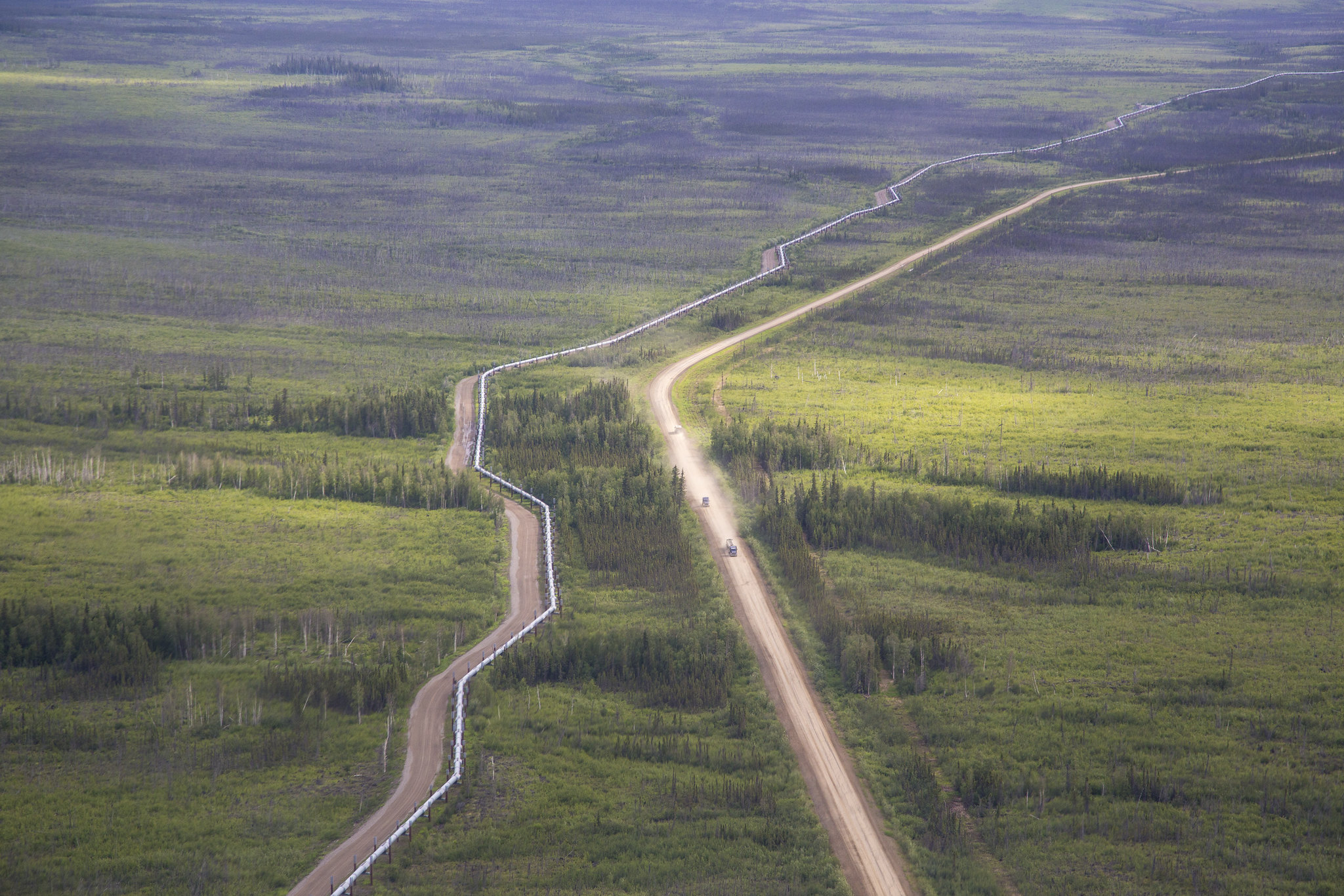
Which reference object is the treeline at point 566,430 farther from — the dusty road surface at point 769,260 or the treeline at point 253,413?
the dusty road surface at point 769,260

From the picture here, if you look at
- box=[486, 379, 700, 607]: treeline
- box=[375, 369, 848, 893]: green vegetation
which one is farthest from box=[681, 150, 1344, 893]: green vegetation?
box=[486, 379, 700, 607]: treeline

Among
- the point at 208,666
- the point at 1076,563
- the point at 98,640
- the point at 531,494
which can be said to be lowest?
the point at 208,666

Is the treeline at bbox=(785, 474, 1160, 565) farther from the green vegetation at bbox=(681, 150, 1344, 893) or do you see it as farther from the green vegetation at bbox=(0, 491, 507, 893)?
the green vegetation at bbox=(0, 491, 507, 893)

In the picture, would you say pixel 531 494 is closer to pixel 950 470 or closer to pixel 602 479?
pixel 602 479

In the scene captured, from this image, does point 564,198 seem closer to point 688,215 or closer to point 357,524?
point 688,215

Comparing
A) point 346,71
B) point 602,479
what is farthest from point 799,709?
point 346,71

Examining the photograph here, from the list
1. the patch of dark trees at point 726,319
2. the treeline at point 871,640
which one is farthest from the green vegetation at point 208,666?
the patch of dark trees at point 726,319
